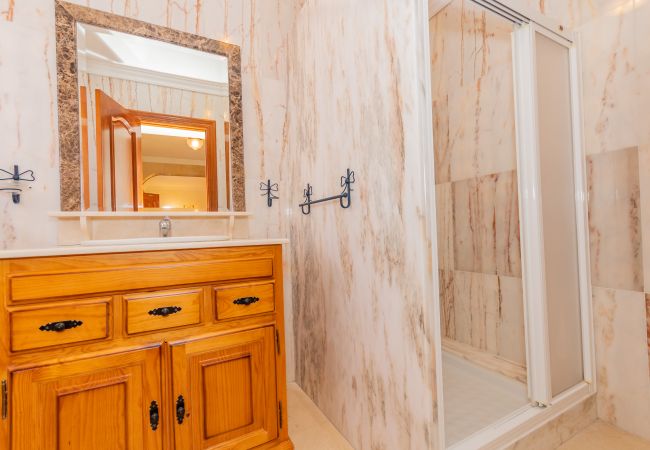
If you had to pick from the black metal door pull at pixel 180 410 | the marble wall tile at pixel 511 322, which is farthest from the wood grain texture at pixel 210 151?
the marble wall tile at pixel 511 322

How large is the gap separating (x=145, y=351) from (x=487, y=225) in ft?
6.49

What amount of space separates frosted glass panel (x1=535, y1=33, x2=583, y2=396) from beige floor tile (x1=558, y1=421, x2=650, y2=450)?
21 cm

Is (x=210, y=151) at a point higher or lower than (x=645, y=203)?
higher

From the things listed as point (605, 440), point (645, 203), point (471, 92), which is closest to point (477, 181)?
point (471, 92)

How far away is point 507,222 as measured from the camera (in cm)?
197

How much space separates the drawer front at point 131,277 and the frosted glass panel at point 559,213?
132cm

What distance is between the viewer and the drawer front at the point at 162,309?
1110 millimetres

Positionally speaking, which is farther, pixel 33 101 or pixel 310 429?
pixel 310 429

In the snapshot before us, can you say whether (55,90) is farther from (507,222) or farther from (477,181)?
(507,222)

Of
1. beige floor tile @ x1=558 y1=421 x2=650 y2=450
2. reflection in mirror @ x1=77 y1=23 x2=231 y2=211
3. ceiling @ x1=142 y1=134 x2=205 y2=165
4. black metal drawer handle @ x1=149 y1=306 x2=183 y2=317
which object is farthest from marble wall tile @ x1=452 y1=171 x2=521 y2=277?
black metal drawer handle @ x1=149 y1=306 x2=183 y2=317

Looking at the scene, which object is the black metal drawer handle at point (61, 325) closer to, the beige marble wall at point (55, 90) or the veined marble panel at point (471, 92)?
the beige marble wall at point (55, 90)

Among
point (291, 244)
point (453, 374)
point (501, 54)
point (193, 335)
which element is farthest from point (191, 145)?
point (453, 374)

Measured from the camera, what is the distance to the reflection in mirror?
1.57 m

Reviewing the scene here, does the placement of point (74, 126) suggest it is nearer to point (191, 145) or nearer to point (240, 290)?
point (191, 145)
